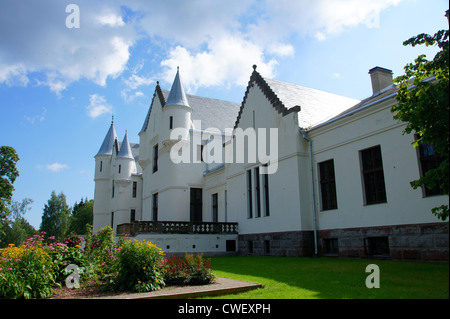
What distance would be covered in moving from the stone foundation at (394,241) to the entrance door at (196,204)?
50.2ft

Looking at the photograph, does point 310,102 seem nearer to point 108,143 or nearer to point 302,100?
point 302,100

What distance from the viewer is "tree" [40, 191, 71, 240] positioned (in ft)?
240

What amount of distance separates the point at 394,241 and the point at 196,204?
20.1 m

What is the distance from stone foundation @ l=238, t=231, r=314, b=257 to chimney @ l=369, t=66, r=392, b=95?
10076 mm

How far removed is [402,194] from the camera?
574 inches

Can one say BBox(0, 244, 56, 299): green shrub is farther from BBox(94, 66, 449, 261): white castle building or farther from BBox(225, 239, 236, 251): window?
BBox(225, 239, 236, 251): window

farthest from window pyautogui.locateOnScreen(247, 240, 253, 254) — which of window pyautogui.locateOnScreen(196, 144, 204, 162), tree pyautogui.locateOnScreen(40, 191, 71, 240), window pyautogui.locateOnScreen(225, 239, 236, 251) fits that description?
tree pyautogui.locateOnScreen(40, 191, 71, 240)

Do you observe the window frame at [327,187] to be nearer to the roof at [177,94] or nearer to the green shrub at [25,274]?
the green shrub at [25,274]

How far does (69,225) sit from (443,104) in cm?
7936

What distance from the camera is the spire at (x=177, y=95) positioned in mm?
32500

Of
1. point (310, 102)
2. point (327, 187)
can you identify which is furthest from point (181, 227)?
point (310, 102)

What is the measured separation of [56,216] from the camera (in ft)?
243
